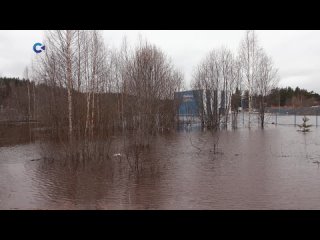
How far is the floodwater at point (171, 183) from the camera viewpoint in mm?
6688

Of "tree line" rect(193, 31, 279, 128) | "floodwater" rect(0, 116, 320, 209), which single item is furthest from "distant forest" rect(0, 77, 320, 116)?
"floodwater" rect(0, 116, 320, 209)

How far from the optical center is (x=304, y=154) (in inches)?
528

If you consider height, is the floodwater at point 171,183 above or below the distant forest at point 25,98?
below

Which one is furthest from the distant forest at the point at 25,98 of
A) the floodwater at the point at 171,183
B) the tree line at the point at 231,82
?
the floodwater at the point at 171,183

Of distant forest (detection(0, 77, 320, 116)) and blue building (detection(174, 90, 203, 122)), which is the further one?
distant forest (detection(0, 77, 320, 116))

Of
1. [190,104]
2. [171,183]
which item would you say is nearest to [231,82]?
[190,104]

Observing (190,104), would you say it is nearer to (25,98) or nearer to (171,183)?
(171,183)

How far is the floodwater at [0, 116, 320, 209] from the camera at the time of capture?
6688mm

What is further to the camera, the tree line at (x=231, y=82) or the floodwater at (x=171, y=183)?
the tree line at (x=231, y=82)

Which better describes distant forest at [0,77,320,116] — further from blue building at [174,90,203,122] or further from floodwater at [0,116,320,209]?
floodwater at [0,116,320,209]

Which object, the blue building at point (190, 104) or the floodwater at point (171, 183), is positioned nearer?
the floodwater at point (171, 183)

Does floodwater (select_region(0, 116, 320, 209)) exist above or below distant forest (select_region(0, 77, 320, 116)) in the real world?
below

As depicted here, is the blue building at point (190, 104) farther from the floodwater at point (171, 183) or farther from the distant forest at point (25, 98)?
the floodwater at point (171, 183)

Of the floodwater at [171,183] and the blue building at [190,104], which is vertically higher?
the blue building at [190,104]
